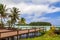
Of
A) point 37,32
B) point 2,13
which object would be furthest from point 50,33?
point 2,13

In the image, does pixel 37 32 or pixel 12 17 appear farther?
pixel 12 17

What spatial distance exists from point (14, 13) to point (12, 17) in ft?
5.36

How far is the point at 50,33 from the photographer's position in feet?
131

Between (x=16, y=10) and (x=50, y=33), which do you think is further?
(x=16, y=10)

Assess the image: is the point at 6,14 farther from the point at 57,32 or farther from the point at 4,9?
the point at 57,32

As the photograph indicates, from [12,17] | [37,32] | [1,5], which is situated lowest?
[37,32]

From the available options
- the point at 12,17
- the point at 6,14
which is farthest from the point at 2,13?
the point at 12,17

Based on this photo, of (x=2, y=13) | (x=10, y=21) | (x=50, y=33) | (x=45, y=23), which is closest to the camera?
(x=50, y=33)

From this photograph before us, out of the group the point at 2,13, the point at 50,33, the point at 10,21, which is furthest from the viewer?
the point at 10,21

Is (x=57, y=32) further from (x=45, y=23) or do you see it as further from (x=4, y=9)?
(x=45, y=23)

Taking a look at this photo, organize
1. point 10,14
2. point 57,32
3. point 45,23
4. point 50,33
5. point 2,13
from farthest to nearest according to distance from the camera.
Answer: point 45,23, point 10,14, point 2,13, point 57,32, point 50,33

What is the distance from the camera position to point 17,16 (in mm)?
64125

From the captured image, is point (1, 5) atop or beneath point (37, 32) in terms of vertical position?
atop

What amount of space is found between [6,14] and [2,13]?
179cm
